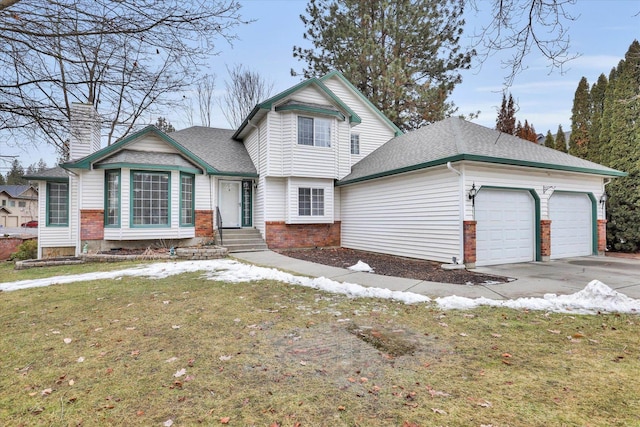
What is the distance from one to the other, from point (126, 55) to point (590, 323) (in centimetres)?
783

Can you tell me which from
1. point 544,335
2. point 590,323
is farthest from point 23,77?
point 590,323

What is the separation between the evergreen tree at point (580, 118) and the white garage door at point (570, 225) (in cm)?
→ 745

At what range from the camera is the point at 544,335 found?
3.87m

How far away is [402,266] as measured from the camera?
30.2 feet

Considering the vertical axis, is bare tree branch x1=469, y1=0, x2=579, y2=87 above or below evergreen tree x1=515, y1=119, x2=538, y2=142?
below

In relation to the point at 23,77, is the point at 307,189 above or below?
below

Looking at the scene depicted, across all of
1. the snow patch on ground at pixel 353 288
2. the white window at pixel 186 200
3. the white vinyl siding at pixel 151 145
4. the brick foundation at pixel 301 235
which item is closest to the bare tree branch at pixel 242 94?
the white vinyl siding at pixel 151 145

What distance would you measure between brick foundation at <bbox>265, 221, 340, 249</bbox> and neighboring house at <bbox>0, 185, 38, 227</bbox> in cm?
5353

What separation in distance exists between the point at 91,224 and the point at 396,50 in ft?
61.5

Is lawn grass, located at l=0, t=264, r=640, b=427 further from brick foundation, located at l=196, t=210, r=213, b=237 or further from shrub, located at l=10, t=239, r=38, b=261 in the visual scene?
shrub, located at l=10, t=239, r=38, b=261

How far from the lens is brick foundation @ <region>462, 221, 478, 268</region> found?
28.1 ft

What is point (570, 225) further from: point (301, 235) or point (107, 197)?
point (107, 197)

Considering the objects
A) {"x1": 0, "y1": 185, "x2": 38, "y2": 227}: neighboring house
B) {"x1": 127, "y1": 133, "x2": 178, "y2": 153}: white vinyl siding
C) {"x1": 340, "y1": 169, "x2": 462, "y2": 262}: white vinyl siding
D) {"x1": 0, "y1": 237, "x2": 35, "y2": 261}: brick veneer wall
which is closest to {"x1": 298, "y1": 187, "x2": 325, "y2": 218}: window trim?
{"x1": 340, "y1": 169, "x2": 462, "y2": 262}: white vinyl siding

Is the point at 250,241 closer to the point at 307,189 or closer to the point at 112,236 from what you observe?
the point at 307,189
